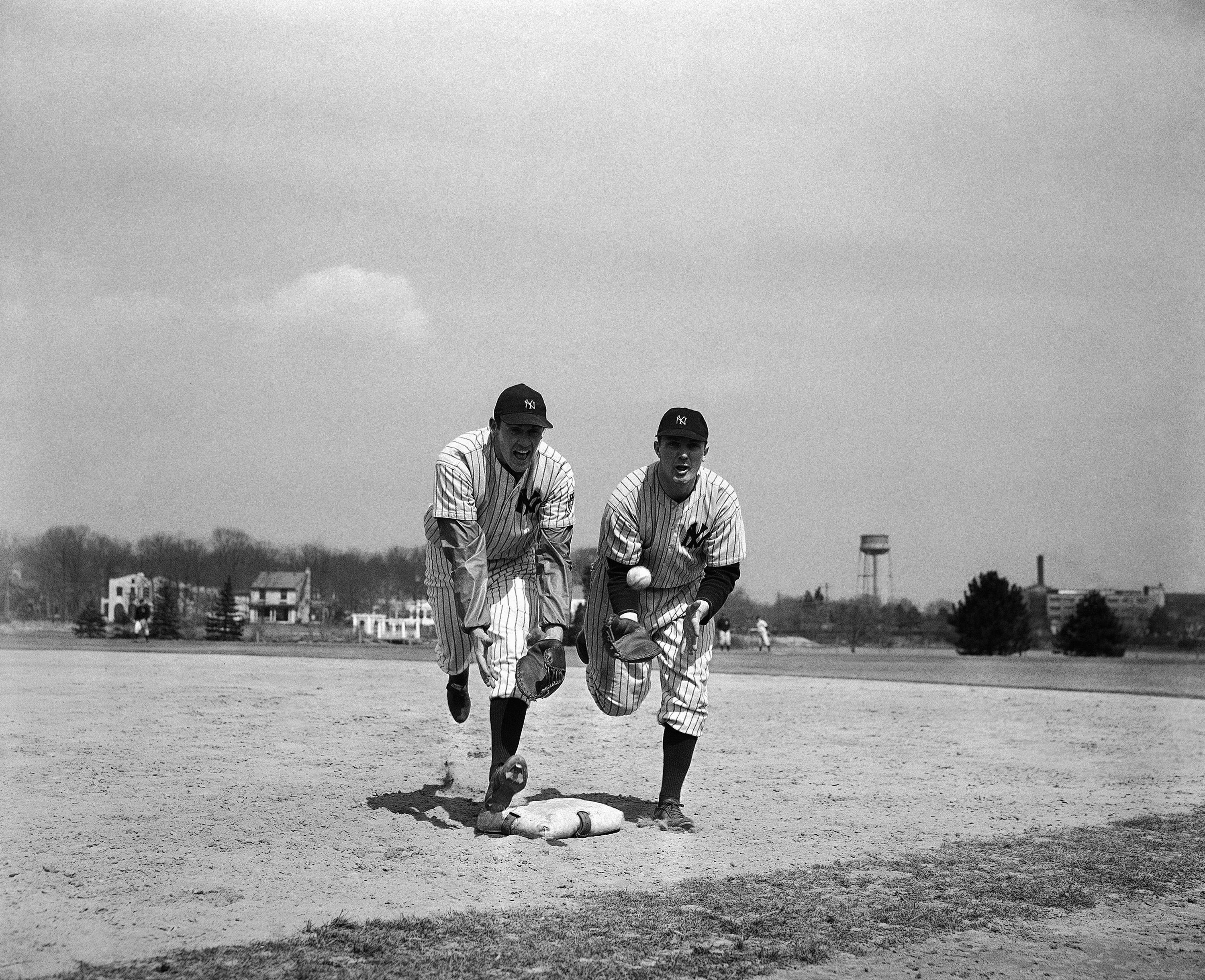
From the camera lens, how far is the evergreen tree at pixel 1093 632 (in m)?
44.1

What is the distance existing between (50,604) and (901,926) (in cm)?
4319

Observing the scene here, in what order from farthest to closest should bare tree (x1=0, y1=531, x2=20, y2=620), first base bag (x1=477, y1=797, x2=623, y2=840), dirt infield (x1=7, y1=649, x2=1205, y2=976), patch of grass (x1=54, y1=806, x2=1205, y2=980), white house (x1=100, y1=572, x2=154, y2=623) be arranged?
1. white house (x1=100, y1=572, x2=154, y2=623)
2. bare tree (x1=0, y1=531, x2=20, y2=620)
3. first base bag (x1=477, y1=797, x2=623, y2=840)
4. dirt infield (x1=7, y1=649, x2=1205, y2=976)
5. patch of grass (x1=54, y1=806, x2=1205, y2=980)

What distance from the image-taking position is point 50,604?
4225cm

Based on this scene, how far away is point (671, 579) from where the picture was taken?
6410 millimetres

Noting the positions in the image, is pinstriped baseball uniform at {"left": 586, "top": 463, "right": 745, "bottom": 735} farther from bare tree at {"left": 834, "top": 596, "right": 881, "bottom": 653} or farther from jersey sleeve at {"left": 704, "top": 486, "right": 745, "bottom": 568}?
bare tree at {"left": 834, "top": 596, "right": 881, "bottom": 653}

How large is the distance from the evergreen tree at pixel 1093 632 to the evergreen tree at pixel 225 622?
29180mm

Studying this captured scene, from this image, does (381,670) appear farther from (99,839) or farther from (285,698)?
(99,839)

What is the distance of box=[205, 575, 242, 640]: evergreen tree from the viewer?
3631 centimetres

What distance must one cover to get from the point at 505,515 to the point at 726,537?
1.18 meters

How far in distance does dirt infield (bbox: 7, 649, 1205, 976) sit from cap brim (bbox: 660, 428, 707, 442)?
1.96 m

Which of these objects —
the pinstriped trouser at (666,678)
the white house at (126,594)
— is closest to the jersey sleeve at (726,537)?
the pinstriped trouser at (666,678)

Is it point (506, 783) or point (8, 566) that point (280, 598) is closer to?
point (8, 566)

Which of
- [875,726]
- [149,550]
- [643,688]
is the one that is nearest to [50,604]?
[149,550]

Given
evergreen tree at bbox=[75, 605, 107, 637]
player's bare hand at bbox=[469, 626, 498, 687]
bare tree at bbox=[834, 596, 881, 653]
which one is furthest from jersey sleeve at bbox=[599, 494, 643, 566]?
bare tree at bbox=[834, 596, 881, 653]
